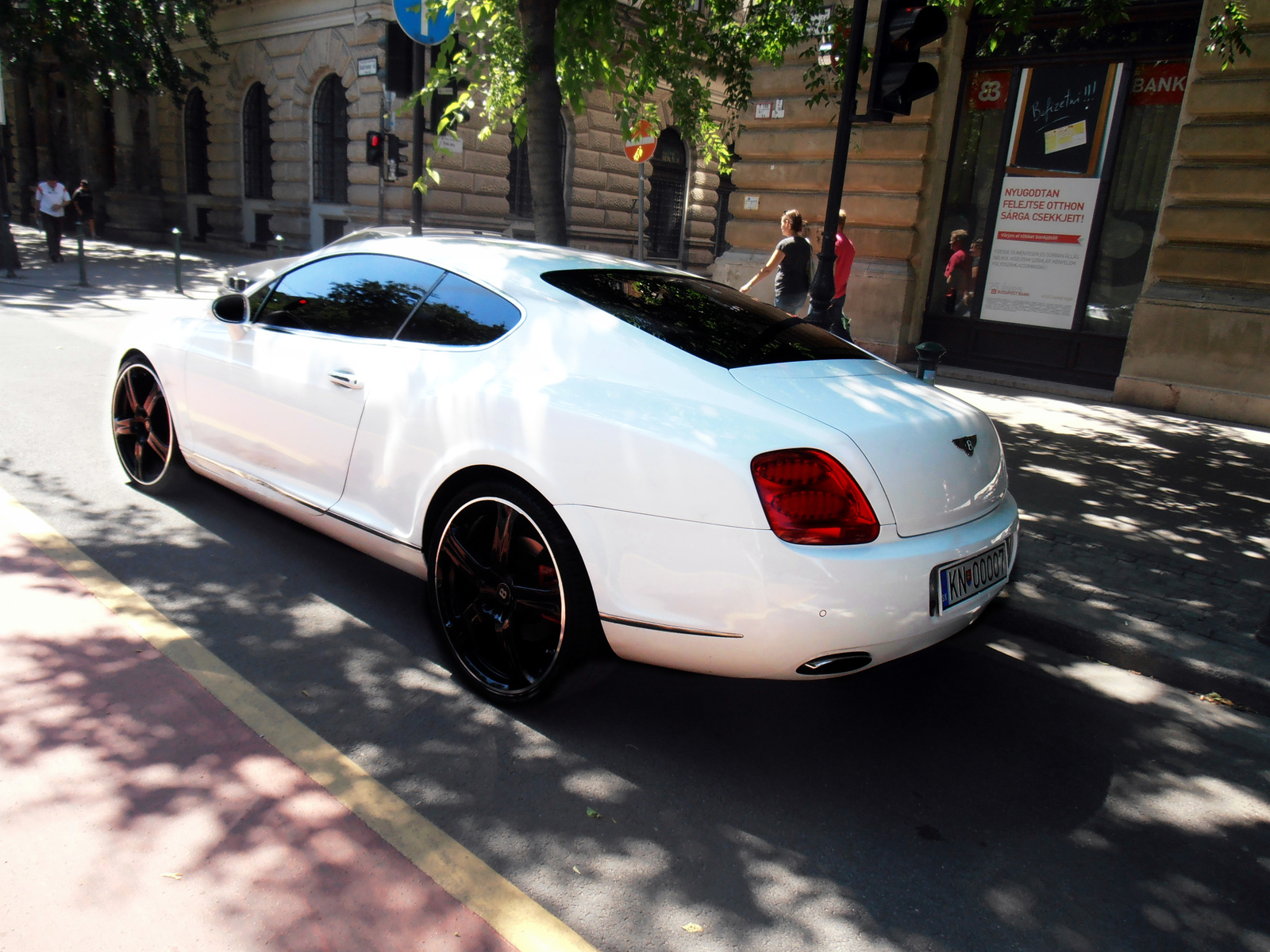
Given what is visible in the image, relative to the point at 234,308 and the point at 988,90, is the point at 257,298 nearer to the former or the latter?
the point at 234,308

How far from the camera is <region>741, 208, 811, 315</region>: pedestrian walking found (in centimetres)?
950

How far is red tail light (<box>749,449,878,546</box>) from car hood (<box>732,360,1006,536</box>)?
118mm

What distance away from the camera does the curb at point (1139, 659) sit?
12.0 ft

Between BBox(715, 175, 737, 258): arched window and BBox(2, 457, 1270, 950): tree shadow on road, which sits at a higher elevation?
BBox(715, 175, 737, 258): arched window

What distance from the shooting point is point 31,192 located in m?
28.1

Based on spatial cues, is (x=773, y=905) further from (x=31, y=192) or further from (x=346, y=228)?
(x=31, y=192)

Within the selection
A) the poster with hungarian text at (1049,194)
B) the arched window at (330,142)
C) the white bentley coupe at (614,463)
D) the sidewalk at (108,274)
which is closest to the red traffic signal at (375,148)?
the sidewalk at (108,274)

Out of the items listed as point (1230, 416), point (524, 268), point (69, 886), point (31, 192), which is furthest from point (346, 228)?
point (69, 886)

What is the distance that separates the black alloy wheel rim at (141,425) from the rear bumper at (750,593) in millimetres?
3065

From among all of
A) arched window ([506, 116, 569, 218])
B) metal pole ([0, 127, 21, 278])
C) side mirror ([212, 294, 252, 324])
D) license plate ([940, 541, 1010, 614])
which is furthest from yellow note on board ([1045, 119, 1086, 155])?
metal pole ([0, 127, 21, 278])

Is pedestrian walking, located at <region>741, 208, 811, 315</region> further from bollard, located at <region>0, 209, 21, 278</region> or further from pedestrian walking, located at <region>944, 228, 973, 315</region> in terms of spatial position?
bollard, located at <region>0, 209, 21, 278</region>

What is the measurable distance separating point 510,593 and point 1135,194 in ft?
34.6

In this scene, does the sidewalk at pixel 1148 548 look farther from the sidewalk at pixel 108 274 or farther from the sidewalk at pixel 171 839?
the sidewalk at pixel 108 274

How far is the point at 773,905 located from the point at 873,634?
80cm
